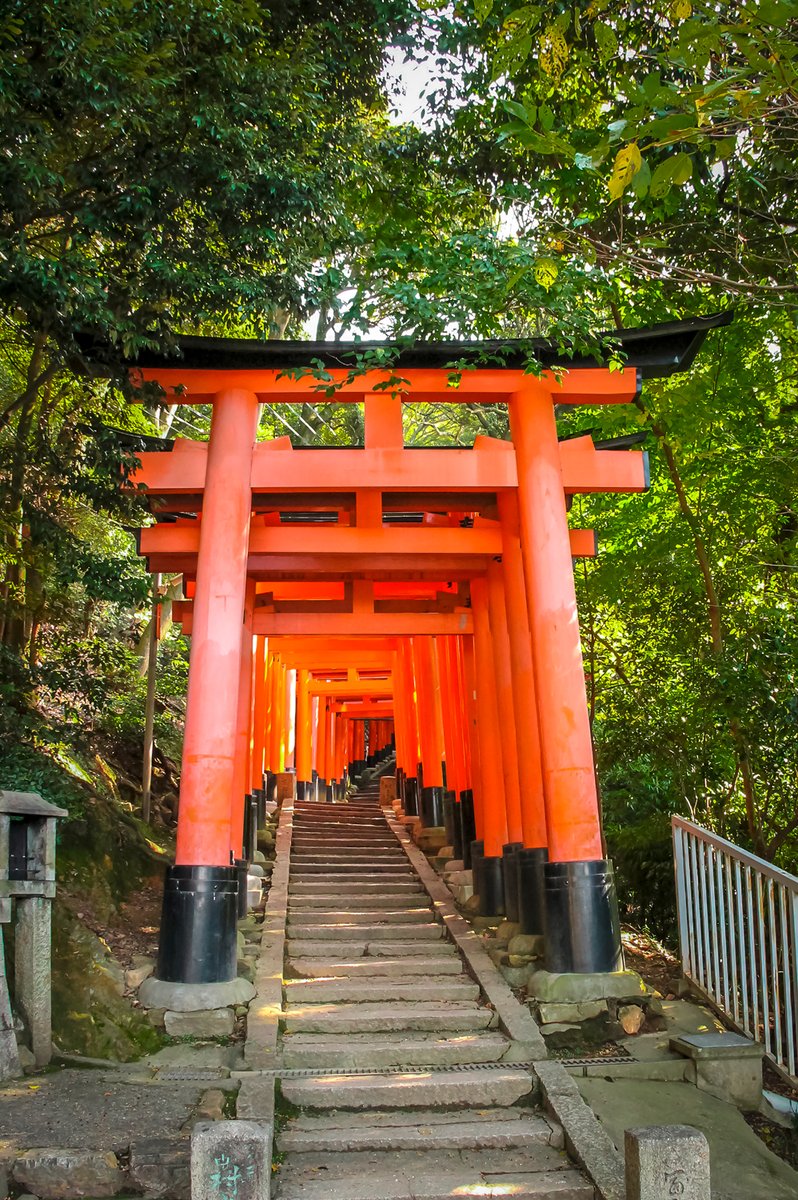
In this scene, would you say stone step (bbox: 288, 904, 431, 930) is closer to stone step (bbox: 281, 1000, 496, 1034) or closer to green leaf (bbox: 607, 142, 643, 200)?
stone step (bbox: 281, 1000, 496, 1034)

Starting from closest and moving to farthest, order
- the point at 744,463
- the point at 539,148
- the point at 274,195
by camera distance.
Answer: the point at 539,148, the point at 274,195, the point at 744,463

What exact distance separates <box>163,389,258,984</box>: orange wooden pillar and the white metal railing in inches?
135

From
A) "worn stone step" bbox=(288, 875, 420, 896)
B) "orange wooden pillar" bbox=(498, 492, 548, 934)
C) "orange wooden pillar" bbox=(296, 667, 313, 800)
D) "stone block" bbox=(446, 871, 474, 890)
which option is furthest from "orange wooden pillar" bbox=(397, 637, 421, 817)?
"orange wooden pillar" bbox=(498, 492, 548, 934)

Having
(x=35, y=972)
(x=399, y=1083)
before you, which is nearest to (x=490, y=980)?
(x=399, y=1083)

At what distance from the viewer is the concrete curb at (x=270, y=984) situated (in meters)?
6.33

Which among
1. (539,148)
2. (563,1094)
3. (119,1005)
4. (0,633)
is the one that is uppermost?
(539,148)

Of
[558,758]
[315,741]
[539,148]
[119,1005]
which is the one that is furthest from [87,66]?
[315,741]

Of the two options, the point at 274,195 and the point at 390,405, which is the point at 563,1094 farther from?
the point at 274,195

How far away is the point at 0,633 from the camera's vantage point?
1003cm

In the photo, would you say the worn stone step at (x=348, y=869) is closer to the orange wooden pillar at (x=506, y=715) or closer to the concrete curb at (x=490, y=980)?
the concrete curb at (x=490, y=980)

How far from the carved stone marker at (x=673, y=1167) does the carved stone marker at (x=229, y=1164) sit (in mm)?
1573

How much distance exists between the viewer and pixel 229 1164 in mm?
3781

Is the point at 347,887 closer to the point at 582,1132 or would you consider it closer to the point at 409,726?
the point at 582,1132

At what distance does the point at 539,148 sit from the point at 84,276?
159 inches
